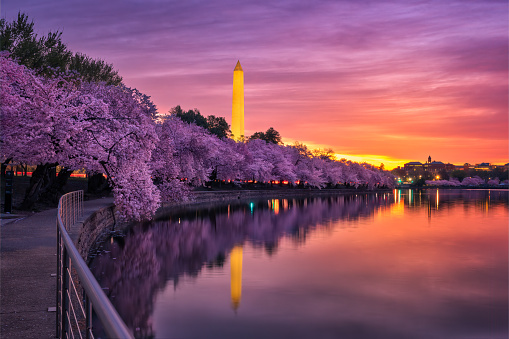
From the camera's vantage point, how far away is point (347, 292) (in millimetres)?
19375

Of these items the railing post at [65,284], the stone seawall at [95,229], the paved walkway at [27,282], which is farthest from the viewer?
the stone seawall at [95,229]

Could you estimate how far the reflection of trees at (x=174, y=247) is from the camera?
17473mm

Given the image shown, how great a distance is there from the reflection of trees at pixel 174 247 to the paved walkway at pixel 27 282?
10.2 ft

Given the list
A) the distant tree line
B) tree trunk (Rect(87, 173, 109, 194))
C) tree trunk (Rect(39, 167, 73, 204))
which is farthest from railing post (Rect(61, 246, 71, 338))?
tree trunk (Rect(87, 173, 109, 194))

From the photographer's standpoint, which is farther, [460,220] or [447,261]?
[460,220]

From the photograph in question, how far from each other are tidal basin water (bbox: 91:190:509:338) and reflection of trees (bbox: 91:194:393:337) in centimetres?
7

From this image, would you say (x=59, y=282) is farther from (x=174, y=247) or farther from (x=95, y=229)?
(x=174, y=247)

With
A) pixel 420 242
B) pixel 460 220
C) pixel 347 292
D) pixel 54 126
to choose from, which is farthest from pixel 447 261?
pixel 460 220

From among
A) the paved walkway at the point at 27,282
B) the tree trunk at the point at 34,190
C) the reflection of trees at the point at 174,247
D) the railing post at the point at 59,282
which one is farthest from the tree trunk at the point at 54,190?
the railing post at the point at 59,282

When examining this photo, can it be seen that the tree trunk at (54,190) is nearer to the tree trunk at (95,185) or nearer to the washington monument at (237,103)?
the tree trunk at (95,185)

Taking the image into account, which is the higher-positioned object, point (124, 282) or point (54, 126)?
point (54, 126)

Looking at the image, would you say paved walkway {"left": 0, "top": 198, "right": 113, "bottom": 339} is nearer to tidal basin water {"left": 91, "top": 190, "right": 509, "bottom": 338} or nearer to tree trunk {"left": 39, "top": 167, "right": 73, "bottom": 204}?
tidal basin water {"left": 91, "top": 190, "right": 509, "bottom": 338}

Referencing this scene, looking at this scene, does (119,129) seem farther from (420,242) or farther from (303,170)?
(303,170)

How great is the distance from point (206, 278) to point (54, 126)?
11.7 m
